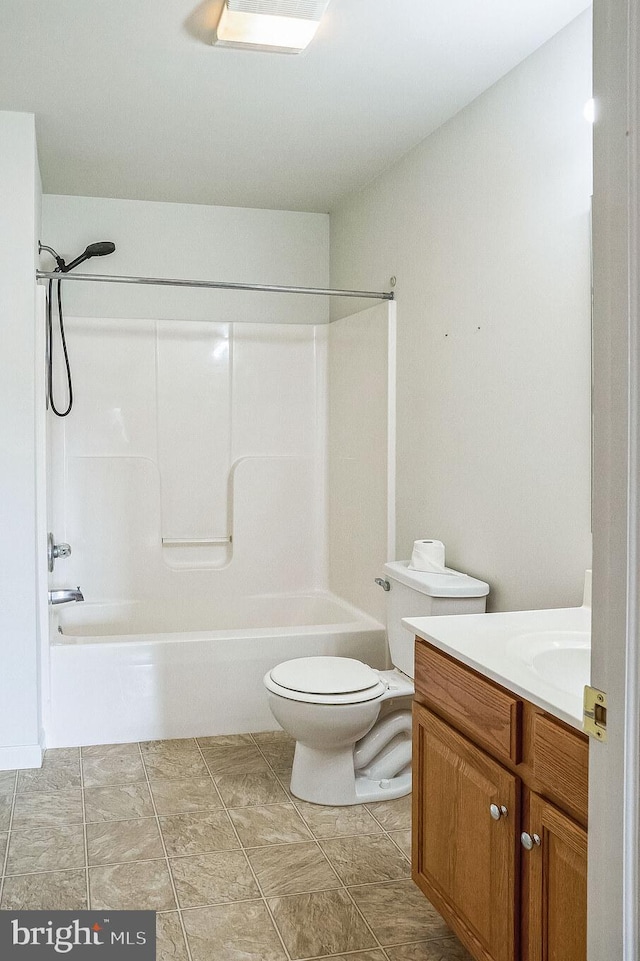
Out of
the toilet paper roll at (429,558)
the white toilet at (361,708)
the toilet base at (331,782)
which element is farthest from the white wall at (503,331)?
the toilet base at (331,782)

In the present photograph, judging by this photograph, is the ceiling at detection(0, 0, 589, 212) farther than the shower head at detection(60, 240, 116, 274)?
No

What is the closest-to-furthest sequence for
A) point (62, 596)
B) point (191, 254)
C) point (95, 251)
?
point (62, 596), point (95, 251), point (191, 254)

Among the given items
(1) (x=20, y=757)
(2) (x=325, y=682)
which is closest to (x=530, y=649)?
(2) (x=325, y=682)

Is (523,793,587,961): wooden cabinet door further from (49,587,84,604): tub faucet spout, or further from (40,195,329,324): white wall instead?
(40,195,329,324): white wall

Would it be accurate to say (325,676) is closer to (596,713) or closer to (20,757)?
(20,757)

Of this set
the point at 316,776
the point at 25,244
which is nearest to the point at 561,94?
the point at 25,244

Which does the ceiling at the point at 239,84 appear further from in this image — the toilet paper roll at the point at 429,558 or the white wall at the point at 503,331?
the toilet paper roll at the point at 429,558

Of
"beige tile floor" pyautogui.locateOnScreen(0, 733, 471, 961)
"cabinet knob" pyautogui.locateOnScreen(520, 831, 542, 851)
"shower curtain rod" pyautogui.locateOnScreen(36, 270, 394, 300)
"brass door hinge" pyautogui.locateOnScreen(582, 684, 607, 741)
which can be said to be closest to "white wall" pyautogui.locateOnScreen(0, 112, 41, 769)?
"shower curtain rod" pyautogui.locateOnScreen(36, 270, 394, 300)

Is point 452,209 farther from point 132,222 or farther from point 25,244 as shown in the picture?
point 132,222

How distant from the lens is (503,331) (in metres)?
2.71

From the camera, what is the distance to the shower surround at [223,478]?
3969mm

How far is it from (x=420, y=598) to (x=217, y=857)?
1.02m

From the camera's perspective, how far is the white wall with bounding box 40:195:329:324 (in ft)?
13.5

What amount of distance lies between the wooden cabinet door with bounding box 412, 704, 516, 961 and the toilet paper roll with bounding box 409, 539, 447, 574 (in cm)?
93
